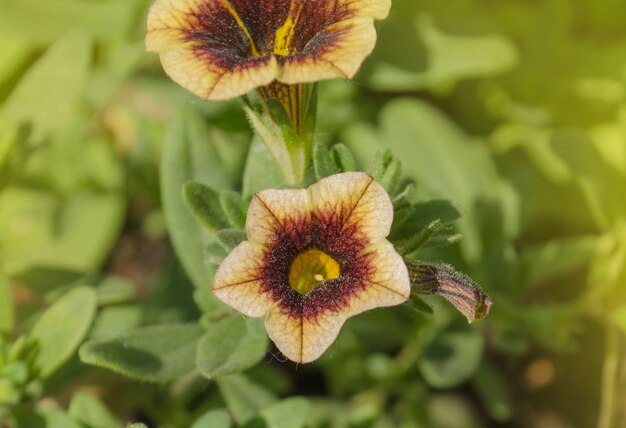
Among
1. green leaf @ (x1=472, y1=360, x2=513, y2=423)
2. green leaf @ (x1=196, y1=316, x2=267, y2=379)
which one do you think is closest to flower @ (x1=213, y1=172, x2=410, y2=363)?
green leaf @ (x1=196, y1=316, x2=267, y2=379)

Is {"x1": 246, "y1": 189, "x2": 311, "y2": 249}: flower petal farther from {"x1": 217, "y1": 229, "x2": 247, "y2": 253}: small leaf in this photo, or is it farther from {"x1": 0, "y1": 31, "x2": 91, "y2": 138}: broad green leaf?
{"x1": 0, "y1": 31, "x2": 91, "y2": 138}: broad green leaf

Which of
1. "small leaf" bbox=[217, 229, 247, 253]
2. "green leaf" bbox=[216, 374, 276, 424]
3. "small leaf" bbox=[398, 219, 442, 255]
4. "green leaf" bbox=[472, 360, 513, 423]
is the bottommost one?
"green leaf" bbox=[472, 360, 513, 423]

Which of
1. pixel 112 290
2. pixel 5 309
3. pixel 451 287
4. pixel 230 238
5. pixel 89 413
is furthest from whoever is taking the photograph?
pixel 112 290

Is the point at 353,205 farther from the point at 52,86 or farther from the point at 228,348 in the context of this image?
the point at 52,86

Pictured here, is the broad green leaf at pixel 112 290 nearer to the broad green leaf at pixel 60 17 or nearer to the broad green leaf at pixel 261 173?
→ the broad green leaf at pixel 261 173

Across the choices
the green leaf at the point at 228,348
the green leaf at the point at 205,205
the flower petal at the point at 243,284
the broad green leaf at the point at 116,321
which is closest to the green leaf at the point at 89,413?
the broad green leaf at the point at 116,321

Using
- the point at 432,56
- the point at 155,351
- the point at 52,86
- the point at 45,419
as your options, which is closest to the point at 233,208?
the point at 155,351

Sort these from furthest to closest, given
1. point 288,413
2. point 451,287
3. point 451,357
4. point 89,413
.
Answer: point 451,357
point 89,413
point 288,413
point 451,287
